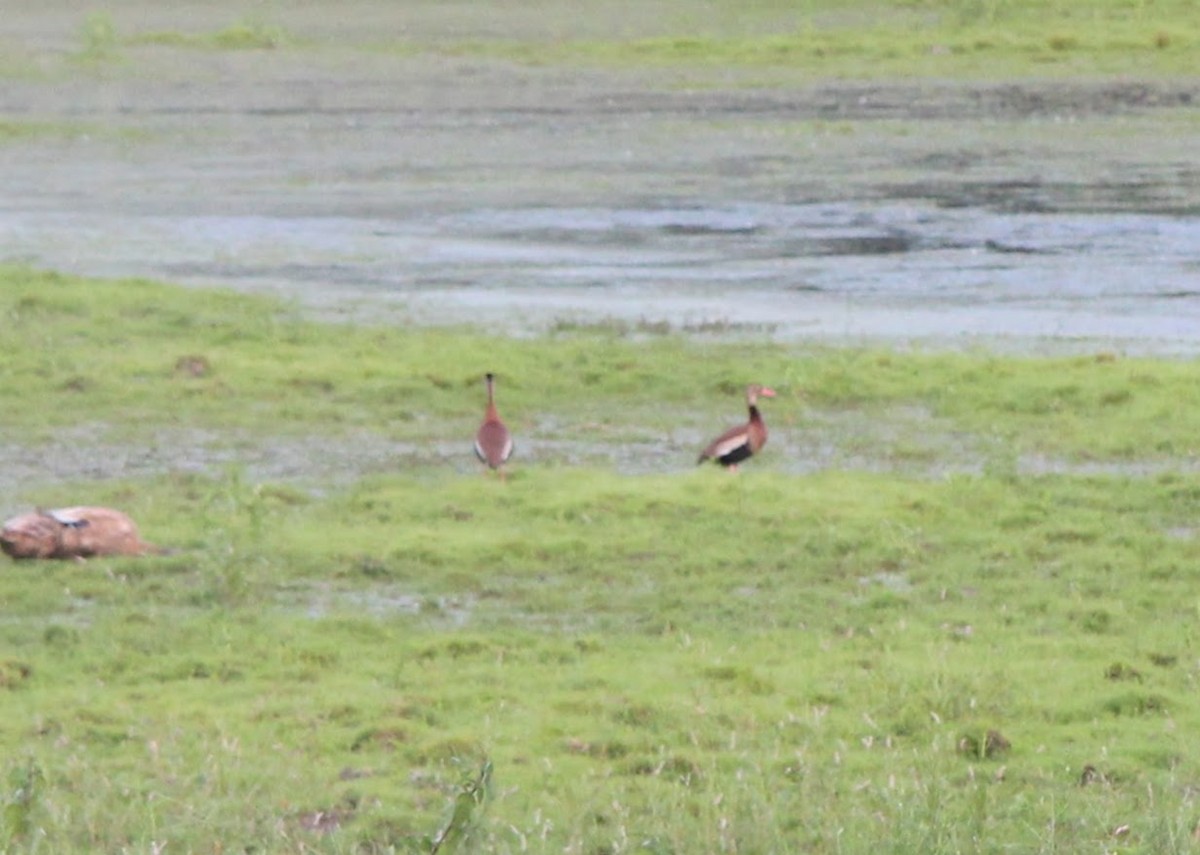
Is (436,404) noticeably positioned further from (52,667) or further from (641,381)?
(52,667)

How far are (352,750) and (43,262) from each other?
15.0 meters

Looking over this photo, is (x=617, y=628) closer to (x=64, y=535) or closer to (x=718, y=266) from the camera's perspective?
(x=64, y=535)

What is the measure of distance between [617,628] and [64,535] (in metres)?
2.57

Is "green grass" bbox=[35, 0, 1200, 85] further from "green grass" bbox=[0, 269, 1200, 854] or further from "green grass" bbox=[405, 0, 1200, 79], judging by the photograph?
"green grass" bbox=[0, 269, 1200, 854]

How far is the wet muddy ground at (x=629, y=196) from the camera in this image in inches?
736

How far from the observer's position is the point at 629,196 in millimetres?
26812

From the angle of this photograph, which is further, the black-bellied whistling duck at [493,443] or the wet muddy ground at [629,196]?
the wet muddy ground at [629,196]

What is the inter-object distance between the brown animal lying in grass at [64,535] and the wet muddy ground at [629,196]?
7.55ft

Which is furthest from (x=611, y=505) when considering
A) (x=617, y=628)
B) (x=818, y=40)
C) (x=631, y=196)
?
(x=818, y=40)

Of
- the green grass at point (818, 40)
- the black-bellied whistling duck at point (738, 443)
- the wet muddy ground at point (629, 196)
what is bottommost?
the wet muddy ground at point (629, 196)

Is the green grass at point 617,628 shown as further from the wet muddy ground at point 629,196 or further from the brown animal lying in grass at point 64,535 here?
the wet muddy ground at point 629,196

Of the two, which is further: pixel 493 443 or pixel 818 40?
pixel 818 40

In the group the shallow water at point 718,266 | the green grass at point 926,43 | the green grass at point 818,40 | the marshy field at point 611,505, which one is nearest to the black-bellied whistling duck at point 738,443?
the marshy field at point 611,505

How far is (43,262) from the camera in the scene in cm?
2162
